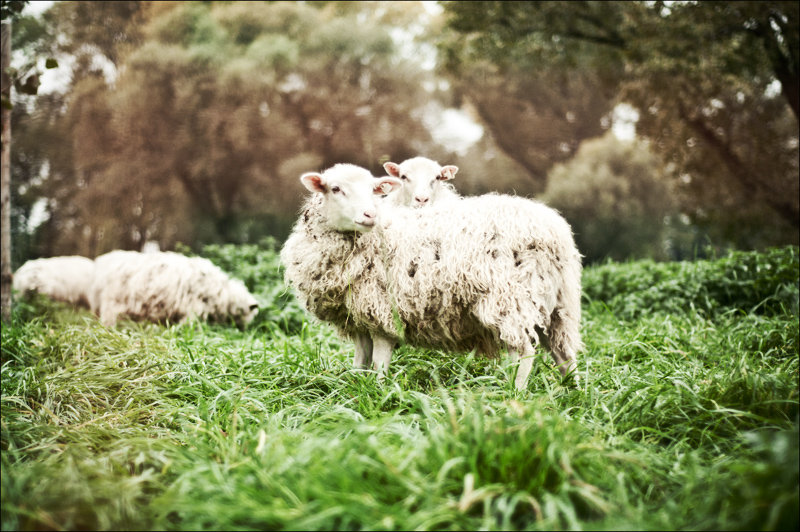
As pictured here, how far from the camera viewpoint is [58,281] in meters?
6.07

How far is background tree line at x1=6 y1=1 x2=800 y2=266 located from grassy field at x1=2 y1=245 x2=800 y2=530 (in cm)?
691

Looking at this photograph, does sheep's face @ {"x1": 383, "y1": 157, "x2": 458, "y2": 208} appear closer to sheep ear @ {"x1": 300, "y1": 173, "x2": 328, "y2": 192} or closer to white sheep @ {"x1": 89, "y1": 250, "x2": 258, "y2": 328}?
sheep ear @ {"x1": 300, "y1": 173, "x2": 328, "y2": 192}

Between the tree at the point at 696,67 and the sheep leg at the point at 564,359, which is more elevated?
the tree at the point at 696,67

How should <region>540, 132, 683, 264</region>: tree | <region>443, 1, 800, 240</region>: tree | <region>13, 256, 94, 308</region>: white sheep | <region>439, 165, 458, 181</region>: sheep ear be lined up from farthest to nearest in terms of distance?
<region>540, 132, 683, 264</region>: tree, <region>443, 1, 800, 240</region>: tree, <region>13, 256, 94, 308</region>: white sheep, <region>439, 165, 458, 181</region>: sheep ear

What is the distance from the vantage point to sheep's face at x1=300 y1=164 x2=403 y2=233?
2.78 metres

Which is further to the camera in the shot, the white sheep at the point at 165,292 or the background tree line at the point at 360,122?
the background tree line at the point at 360,122

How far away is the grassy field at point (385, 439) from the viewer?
63.6 inches

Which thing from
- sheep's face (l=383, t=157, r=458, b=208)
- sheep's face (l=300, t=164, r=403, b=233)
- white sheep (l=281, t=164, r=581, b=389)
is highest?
sheep's face (l=383, t=157, r=458, b=208)

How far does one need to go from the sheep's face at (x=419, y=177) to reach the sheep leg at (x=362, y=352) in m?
1.20

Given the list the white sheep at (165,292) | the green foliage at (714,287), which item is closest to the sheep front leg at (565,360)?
the green foliage at (714,287)

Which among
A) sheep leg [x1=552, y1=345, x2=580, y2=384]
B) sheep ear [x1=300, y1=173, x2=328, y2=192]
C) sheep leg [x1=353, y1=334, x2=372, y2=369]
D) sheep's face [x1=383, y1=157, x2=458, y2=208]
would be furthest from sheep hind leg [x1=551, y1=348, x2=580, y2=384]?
sheep ear [x1=300, y1=173, x2=328, y2=192]

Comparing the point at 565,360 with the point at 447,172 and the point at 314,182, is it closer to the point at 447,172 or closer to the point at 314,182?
the point at 447,172

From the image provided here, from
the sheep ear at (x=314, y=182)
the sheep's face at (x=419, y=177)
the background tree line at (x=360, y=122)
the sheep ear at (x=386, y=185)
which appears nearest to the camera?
the sheep ear at (x=314, y=182)

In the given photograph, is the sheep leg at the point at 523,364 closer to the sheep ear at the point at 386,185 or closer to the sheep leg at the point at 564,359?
the sheep leg at the point at 564,359
